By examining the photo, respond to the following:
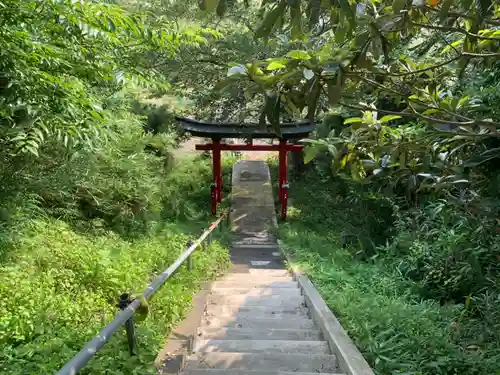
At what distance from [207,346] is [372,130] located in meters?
2.03

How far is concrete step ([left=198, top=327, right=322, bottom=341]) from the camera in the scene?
3.93 m

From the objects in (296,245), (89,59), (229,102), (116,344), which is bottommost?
(296,245)

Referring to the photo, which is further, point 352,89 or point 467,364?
point 467,364

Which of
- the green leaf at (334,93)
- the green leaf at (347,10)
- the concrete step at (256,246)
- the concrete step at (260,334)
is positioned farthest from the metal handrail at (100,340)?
the concrete step at (256,246)

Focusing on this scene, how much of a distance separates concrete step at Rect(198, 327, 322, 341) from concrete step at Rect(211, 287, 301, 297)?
4.93ft

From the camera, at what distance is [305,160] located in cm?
281

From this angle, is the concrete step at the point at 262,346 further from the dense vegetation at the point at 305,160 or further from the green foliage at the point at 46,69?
the green foliage at the point at 46,69

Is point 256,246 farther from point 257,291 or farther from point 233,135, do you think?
point 257,291

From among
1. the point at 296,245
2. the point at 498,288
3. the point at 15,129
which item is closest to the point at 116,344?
the point at 15,129

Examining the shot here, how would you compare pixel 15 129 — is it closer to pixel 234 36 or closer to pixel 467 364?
pixel 467 364

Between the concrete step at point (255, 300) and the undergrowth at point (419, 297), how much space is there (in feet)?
1.17

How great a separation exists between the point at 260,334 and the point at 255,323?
41cm

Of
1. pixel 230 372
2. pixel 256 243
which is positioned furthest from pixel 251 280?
pixel 256 243

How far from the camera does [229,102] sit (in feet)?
46.7
